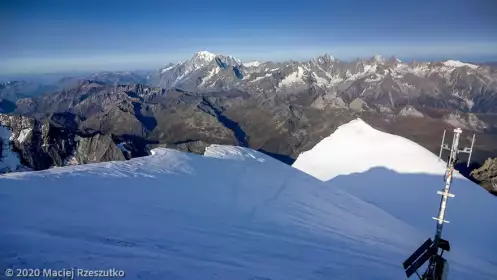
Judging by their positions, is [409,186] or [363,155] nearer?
[409,186]

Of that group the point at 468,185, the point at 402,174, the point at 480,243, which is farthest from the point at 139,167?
the point at 468,185

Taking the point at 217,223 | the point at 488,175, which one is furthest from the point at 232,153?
the point at 488,175

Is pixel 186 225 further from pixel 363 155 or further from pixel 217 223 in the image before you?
pixel 363 155

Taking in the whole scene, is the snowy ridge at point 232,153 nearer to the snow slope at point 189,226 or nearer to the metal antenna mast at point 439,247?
the snow slope at point 189,226

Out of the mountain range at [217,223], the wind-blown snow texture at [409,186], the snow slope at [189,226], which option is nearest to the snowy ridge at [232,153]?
the mountain range at [217,223]

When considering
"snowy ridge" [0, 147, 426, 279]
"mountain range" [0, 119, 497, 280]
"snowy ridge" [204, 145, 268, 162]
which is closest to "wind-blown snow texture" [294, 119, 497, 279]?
"mountain range" [0, 119, 497, 280]

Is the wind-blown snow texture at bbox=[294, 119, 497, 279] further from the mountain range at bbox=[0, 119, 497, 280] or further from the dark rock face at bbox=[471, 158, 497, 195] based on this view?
the dark rock face at bbox=[471, 158, 497, 195]
